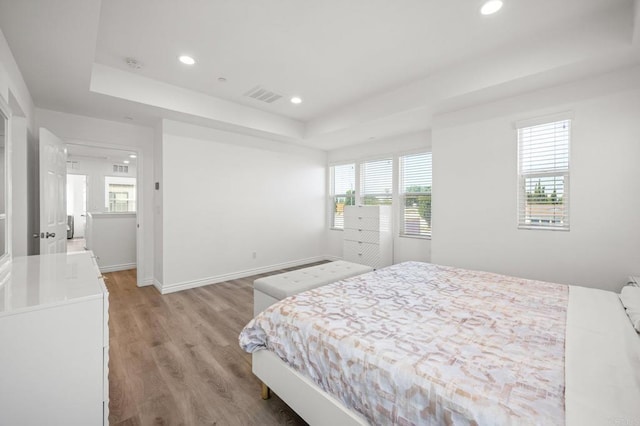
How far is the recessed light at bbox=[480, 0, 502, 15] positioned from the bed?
2.18m

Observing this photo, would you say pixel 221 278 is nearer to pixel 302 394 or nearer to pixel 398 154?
pixel 302 394

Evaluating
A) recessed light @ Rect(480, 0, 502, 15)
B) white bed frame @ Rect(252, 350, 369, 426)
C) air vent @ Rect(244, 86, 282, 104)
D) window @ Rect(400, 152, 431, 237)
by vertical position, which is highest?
recessed light @ Rect(480, 0, 502, 15)

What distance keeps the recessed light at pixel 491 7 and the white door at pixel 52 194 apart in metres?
4.31

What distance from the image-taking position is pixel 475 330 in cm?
142

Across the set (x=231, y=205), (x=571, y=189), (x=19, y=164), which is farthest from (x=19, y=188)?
(x=571, y=189)

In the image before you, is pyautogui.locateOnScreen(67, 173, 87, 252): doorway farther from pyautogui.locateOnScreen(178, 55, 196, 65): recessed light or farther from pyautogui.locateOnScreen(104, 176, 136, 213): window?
pyautogui.locateOnScreen(178, 55, 196, 65): recessed light

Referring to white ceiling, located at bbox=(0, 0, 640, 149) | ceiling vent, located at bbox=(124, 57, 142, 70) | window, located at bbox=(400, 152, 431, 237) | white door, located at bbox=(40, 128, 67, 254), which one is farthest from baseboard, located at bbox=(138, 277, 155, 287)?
window, located at bbox=(400, 152, 431, 237)

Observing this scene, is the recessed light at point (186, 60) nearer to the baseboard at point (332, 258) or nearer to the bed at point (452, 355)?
the bed at point (452, 355)

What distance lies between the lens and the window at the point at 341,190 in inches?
232

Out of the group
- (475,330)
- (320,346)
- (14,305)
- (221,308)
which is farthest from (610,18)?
(221,308)

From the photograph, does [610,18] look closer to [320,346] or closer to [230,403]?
[320,346]

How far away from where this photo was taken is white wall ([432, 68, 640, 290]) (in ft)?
8.46

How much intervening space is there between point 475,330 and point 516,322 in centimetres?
28

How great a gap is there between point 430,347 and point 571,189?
272 cm
